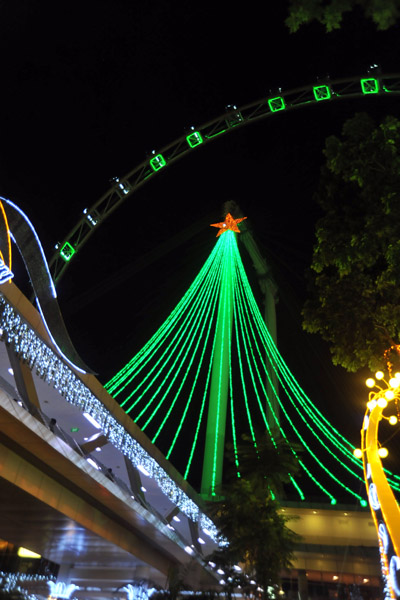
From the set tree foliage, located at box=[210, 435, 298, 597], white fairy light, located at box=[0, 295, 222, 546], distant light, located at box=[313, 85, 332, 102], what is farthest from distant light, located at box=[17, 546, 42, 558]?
distant light, located at box=[313, 85, 332, 102]

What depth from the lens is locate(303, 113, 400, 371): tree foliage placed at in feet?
33.8

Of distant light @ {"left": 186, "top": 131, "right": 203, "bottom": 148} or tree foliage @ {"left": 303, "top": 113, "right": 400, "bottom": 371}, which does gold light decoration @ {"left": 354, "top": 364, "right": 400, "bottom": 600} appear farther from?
distant light @ {"left": 186, "top": 131, "right": 203, "bottom": 148}

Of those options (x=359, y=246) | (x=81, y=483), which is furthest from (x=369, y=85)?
(x=81, y=483)

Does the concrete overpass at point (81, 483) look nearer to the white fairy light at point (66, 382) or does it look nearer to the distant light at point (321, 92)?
the white fairy light at point (66, 382)

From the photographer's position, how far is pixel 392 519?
9.33m

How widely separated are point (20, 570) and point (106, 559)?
4.05 m

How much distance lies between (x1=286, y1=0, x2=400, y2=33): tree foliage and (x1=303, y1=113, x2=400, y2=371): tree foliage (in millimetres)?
4036

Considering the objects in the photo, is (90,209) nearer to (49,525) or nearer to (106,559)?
(49,525)

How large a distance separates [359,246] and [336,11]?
17.3 ft

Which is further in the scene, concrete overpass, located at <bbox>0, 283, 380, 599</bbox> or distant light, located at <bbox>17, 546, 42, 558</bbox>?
distant light, located at <bbox>17, 546, 42, 558</bbox>

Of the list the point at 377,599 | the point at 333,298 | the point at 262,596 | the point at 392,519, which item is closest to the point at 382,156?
the point at 333,298

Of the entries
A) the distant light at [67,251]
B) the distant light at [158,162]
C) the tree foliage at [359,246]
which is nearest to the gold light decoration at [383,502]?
the tree foliage at [359,246]

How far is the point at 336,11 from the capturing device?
6.46 m

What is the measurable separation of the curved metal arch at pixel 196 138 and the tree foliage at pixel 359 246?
247 inches
